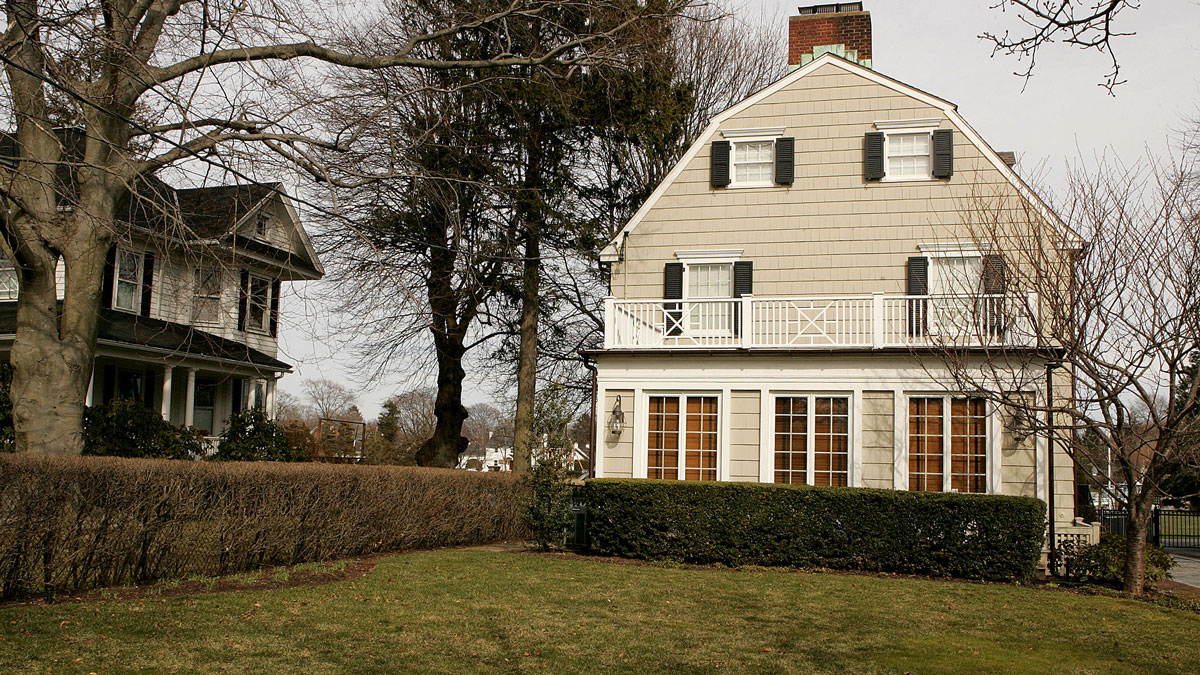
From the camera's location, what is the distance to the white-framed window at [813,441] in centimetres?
1580

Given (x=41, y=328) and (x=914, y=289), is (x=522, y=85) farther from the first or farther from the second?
(x=41, y=328)

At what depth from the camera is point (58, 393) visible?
1145 centimetres

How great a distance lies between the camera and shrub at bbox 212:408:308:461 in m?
20.6

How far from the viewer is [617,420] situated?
54.6 feet

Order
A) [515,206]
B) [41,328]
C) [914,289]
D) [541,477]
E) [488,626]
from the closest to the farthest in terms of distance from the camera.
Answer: [488,626] < [41,328] < [541,477] < [914,289] < [515,206]

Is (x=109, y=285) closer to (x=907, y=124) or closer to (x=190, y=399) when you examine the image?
(x=190, y=399)

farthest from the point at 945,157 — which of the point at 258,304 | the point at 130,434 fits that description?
the point at 130,434

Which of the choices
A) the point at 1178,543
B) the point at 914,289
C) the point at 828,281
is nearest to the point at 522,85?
the point at 828,281

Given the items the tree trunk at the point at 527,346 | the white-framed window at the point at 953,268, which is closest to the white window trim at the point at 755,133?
the white-framed window at the point at 953,268

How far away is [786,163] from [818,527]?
25.0 ft

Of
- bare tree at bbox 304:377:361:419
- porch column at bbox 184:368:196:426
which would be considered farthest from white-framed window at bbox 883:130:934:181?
bare tree at bbox 304:377:361:419

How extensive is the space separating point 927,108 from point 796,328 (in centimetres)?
500

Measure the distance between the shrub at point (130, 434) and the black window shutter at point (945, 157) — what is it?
50.3ft

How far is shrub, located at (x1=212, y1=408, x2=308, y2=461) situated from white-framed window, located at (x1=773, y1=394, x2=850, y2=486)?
11.4 metres
